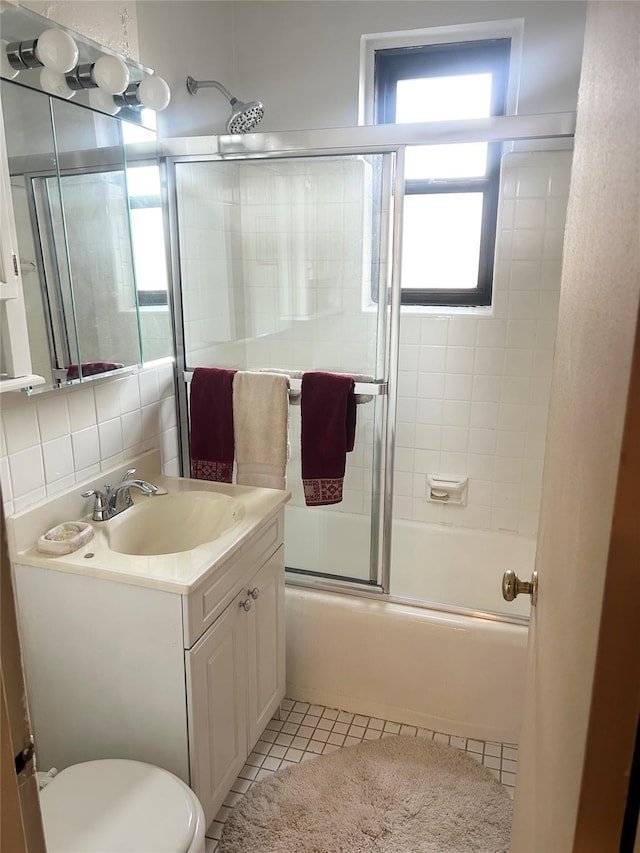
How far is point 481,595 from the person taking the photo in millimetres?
2652

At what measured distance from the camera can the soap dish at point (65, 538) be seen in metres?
1.55

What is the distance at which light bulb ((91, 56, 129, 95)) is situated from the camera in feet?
5.16

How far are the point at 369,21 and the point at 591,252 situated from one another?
2.22 m

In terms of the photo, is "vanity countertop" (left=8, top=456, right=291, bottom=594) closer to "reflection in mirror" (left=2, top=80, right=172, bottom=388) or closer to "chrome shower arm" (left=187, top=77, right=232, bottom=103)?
"reflection in mirror" (left=2, top=80, right=172, bottom=388)

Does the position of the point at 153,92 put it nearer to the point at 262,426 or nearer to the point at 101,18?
the point at 101,18

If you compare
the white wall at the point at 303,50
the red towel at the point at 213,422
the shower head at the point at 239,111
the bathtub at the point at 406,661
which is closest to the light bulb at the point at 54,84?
the white wall at the point at 303,50

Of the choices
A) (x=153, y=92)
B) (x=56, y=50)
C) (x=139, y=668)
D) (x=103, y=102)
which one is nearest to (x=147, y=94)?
(x=153, y=92)

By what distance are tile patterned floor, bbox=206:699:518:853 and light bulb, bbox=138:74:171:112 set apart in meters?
1.99

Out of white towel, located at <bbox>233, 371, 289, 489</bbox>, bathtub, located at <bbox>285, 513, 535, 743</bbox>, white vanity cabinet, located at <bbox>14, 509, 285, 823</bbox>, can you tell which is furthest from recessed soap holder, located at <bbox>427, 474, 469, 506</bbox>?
white vanity cabinet, located at <bbox>14, 509, 285, 823</bbox>

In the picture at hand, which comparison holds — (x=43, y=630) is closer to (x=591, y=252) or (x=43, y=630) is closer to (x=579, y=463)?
(x=579, y=463)

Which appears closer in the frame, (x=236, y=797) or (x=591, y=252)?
(x=591, y=252)

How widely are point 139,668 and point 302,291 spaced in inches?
51.3

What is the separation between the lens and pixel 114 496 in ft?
5.88

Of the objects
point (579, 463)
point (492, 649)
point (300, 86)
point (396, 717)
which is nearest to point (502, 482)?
point (492, 649)
